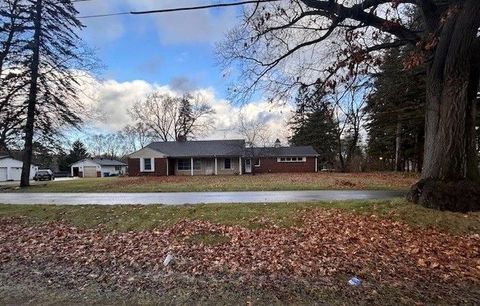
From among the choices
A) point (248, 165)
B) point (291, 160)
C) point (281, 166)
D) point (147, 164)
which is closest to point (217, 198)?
point (248, 165)

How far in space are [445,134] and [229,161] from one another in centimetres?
3926

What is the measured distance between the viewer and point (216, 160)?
47.2 m

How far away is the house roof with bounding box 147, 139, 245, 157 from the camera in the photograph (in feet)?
153

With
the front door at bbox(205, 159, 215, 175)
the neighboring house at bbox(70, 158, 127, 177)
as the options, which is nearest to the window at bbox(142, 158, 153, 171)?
the front door at bbox(205, 159, 215, 175)

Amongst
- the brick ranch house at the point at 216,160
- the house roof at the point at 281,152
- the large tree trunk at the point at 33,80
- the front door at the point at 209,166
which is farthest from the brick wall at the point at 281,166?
the large tree trunk at the point at 33,80

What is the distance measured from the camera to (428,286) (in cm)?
520

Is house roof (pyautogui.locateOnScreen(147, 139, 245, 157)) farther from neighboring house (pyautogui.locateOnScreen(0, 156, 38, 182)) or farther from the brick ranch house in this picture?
neighboring house (pyautogui.locateOnScreen(0, 156, 38, 182))

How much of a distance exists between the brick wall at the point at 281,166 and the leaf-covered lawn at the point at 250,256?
3771cm

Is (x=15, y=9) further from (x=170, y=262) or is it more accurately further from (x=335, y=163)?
(x=335, y=163)

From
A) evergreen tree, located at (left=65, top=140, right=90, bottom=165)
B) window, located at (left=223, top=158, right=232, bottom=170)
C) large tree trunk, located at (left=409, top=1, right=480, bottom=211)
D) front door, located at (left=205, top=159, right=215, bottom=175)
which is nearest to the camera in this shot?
large tree trunk, located at (left=409, top=1, right=480, bottom=211)

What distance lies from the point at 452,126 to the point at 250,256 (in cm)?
555

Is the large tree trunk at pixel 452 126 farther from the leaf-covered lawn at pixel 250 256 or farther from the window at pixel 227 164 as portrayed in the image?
the window at pixel 227 164

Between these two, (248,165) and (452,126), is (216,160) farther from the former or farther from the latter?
(452,126)

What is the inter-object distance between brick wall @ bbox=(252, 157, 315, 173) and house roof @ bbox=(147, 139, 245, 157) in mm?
3437
